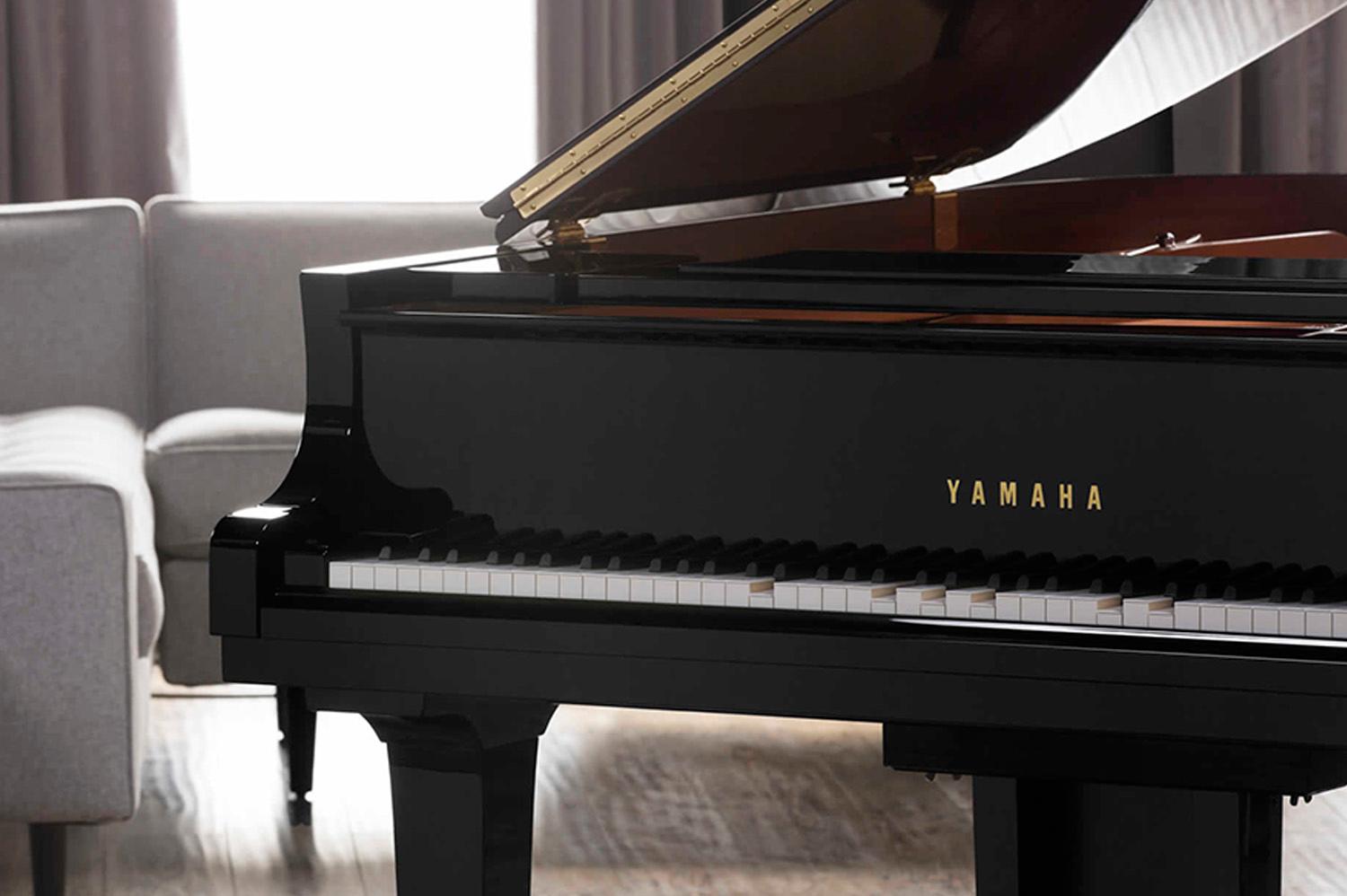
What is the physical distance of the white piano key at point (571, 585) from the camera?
5.82ft

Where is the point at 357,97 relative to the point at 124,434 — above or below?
above

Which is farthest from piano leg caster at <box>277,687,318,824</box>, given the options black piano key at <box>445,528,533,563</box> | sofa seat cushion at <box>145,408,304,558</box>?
black piano key at <box>445,528,533,563</box>

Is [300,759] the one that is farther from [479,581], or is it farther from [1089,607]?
[1089,607]

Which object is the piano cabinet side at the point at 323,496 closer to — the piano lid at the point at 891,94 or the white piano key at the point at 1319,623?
the piano lid at the point at 891,94

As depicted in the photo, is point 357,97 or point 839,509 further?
point 357,97

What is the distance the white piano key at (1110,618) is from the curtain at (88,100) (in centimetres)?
382

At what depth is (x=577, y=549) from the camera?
6.09ft

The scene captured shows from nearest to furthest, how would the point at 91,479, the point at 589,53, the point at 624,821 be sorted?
the point at 91,479 < the point at 624,821 < the point at 589,53

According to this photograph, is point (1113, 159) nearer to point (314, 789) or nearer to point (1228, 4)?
point (1228, 4)

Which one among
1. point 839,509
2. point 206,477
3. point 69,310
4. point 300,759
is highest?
point 69,310

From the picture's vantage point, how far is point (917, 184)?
2.72 m

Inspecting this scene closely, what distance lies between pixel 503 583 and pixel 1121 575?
1.90ft

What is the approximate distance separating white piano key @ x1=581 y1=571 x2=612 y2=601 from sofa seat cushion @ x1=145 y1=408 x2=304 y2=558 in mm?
2084

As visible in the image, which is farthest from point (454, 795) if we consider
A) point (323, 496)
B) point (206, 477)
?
point (206, 477)
